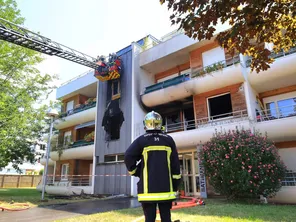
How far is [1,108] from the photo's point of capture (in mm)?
11523

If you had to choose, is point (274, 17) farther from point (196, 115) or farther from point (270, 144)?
point (196, 115)

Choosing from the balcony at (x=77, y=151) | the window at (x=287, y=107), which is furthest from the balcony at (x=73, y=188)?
the window at (x=287, y=107)

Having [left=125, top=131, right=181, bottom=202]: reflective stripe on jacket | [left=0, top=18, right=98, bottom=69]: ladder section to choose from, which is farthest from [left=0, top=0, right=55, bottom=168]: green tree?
[left=125, top=131, right=181, bottom=202]: reflective stripe on jacket

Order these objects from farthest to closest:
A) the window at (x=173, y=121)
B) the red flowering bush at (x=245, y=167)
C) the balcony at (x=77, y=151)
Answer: the balcony at (x=77, y=151)
the window at (x=173, y=121)
the red flowering bush at (x=245, y=167)

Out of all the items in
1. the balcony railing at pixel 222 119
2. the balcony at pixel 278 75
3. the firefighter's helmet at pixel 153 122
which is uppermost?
the balcony at pixel 278 75

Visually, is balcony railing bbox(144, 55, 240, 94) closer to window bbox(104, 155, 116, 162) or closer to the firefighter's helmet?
window bbox(104, 155, 116, 162)

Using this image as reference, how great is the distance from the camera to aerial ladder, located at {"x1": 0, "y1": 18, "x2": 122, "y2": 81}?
12.2 meters

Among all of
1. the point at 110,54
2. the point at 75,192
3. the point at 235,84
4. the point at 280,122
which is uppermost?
the point at 110,54

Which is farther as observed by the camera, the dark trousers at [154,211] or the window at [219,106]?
the window at [219,106]

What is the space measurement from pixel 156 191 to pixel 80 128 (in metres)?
20.0

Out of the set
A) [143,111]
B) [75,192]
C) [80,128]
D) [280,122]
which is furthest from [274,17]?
[80,128]

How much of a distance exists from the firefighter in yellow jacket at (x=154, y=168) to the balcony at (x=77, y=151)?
14792 mm

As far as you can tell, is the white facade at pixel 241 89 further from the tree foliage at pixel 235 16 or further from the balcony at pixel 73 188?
the tree foliage at pixel 235 16

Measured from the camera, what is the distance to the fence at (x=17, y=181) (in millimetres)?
27081
